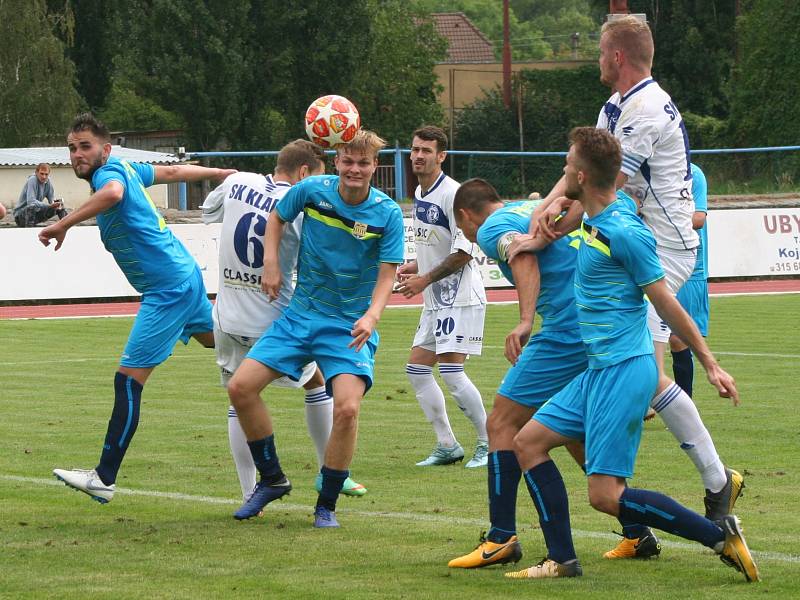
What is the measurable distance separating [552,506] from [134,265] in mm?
3226

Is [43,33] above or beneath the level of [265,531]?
above

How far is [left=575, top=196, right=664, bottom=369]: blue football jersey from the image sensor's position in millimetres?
5797

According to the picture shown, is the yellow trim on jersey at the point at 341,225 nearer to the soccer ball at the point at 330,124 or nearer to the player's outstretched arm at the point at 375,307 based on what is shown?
the player's outstretched arm at the point at 375,307

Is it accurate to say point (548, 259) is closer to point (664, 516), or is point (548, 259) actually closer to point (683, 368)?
point (664, 516)

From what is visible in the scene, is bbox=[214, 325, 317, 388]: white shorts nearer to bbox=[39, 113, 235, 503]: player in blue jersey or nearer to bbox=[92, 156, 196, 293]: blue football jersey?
bbox=[39, 113, 235, 503]: player in blue jersey

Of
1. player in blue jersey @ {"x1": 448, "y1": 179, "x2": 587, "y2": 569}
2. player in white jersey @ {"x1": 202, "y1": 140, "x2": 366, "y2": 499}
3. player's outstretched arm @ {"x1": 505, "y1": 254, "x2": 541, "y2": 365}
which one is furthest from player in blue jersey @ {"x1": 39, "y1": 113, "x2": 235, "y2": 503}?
player's outstretched arm @ {"x1": 505, "y1": 254, "x2": 541, "y2": 365}

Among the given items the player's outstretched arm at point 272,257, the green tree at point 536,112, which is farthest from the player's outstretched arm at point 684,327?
the green tree at point 536,112

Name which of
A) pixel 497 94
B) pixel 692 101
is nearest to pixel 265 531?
pixel 497 94

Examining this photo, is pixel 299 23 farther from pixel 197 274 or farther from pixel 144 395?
pixel 197 274

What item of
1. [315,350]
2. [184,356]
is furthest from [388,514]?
[184,356]

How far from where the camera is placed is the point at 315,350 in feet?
24.3

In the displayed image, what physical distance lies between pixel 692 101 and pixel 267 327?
47.5 m

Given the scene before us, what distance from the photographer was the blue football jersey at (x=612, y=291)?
580cm

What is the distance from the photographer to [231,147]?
1799 inches
